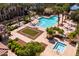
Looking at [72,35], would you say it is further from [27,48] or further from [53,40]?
[27,48]

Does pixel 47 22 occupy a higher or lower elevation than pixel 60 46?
higher

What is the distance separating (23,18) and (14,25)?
342mm

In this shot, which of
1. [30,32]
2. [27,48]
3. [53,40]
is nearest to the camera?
[27,48]

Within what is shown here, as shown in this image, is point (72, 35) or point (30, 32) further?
point (30, 32)

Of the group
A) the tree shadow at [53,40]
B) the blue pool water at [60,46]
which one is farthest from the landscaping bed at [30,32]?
the blue pool water at [60,46]

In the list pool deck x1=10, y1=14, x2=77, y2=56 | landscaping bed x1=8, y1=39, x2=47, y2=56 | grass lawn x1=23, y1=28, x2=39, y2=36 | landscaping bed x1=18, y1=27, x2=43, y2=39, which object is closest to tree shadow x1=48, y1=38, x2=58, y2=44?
pool deck x1=10, y1=14, x2=77, y2=56

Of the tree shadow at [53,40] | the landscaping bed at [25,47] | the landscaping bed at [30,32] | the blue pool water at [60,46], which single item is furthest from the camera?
the landscaping bed at [30,32]

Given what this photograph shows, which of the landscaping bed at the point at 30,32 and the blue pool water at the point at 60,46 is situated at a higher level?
the landscaping bed at the point at 30,32

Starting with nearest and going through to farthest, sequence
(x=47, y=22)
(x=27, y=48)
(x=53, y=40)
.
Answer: (x=27, y=48), (x=53, y=40), (x=47, y=22)

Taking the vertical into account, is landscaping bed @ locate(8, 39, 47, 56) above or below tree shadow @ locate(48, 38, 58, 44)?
below

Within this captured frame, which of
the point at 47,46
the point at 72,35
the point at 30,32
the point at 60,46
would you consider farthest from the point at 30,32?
the point at 72,35

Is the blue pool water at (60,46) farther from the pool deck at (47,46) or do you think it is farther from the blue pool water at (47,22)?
the blue pool water at (47,22)

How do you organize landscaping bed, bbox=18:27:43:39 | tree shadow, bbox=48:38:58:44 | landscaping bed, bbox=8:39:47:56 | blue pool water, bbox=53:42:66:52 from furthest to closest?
landscaping bed, bbox=18:27:43:39 < tree shadow, bbox=48:38:58:44 < blue pool water, bbox=53:42:66:52 < landscaping bed, bbox=8:39:47:56

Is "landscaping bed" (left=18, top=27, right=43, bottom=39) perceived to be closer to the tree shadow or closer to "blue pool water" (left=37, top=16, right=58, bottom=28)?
"blue pool water" (left=37, top=16, right=58, bottom=28)
